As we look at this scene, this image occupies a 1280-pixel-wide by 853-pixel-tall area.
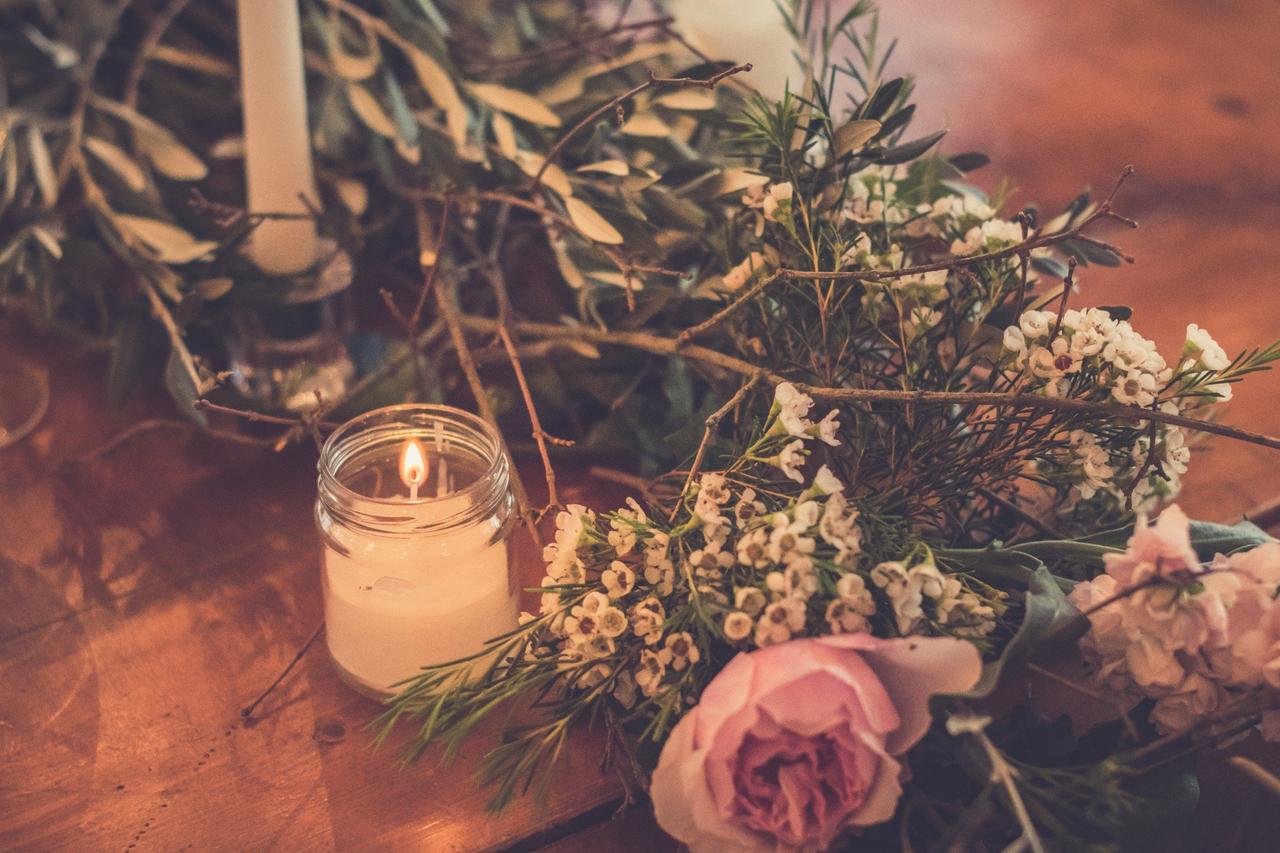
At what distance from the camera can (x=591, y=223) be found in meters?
0.73

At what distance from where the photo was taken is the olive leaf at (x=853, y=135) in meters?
0.63

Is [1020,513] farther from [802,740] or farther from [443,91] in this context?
[443,91]

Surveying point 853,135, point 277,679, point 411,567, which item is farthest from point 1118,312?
point 277,679

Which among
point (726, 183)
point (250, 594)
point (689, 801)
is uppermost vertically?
point (726, 183)

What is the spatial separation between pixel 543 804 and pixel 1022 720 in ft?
0.72

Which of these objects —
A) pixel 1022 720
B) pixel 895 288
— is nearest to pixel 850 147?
pixel 895 288

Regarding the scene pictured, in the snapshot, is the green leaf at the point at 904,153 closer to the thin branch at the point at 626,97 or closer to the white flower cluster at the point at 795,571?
the thin branch at the point at 626,97

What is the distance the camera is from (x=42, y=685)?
0.63 metres

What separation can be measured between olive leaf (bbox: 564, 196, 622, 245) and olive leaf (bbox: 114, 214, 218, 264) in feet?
0.81

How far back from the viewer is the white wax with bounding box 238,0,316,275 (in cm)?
76

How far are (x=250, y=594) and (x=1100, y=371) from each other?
485mm

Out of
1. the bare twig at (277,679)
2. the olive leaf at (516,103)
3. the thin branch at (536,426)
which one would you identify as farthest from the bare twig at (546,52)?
the bare twig at (277,679)

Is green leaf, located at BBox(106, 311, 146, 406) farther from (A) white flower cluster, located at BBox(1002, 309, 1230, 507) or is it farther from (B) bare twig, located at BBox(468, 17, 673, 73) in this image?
(A) white flower cluster, located at BBox(1002, 309, 1230, 507)

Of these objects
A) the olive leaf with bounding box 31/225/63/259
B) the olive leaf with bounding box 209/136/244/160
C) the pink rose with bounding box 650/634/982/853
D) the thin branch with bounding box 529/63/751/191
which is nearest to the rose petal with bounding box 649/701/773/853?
the pink rose with bounding box 650/634/982/853
